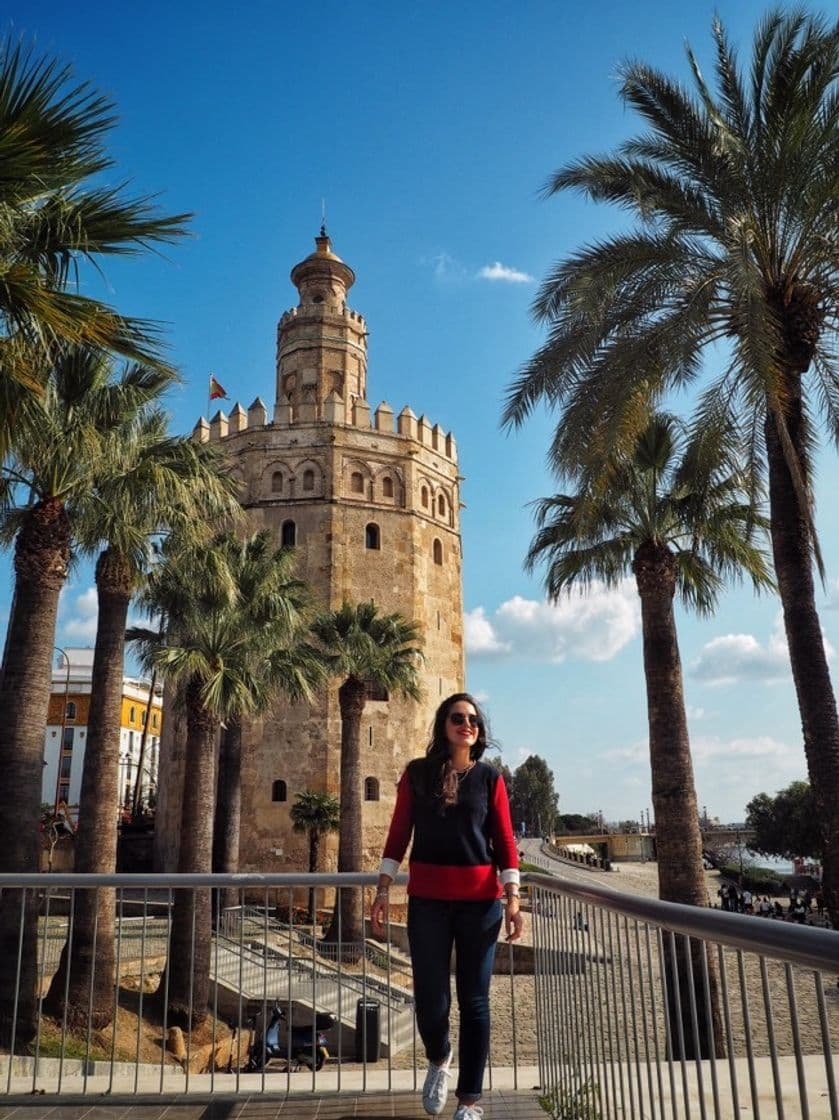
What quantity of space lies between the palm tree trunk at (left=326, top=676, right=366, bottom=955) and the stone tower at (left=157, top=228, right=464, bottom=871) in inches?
254

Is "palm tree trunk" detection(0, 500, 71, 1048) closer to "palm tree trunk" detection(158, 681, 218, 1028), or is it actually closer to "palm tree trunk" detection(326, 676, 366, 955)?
"palm tree trunk" detection(158, 681, 218, 1028)

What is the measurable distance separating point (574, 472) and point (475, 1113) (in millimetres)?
7261

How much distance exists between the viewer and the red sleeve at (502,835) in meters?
3.53

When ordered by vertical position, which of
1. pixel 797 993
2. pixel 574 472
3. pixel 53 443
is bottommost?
pixel 797 993

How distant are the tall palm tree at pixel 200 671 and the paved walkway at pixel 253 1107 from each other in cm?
1070

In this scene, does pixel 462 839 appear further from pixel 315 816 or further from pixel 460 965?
pixel 315 816

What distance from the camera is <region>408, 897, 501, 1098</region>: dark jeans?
3.47 meters

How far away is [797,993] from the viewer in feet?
7.03

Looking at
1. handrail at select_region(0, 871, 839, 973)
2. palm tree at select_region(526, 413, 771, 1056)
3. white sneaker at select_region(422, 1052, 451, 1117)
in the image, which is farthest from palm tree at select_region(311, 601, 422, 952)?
white sneaker at select_region(422, 1052, 451, 1117)

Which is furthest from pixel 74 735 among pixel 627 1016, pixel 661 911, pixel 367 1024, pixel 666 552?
pixel 661 911

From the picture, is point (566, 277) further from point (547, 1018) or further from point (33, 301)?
point (547, 1018)

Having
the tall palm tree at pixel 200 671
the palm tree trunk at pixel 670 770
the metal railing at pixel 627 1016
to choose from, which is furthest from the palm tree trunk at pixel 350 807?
the metal railing at pixel 627 1016

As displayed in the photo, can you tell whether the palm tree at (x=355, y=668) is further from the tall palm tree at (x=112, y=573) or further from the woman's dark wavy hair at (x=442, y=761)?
the woman's dark wavy hair at (x=442, y=761)

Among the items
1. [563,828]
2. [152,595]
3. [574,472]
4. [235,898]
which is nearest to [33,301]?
[574,472]
